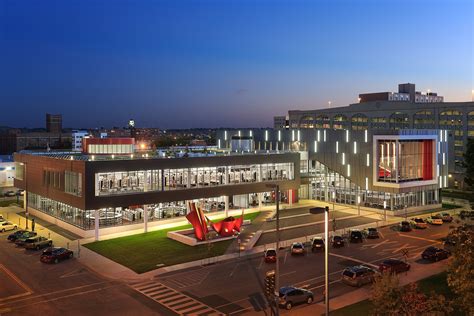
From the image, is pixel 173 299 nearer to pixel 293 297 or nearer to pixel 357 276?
pixel 293 297

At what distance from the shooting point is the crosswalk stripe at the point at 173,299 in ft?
98.9

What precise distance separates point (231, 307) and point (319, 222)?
3264 centimetres

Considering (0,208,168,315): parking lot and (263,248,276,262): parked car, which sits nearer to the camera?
(0,208,168,315): parking lot

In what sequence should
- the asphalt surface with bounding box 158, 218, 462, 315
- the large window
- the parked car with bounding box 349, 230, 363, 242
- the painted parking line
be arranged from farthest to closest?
the large window → the parked car with bounding box 349, 230, 363, 242 → the painted parking line → the asphalt surface with bounding box 158, 218, 462, 315

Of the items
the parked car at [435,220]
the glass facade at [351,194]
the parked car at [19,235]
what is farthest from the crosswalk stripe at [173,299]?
the glass facade at [351,194]

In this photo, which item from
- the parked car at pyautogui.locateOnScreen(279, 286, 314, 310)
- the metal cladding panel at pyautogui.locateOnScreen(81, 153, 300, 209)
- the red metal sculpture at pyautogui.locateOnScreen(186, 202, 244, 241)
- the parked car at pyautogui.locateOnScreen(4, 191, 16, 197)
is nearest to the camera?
the parked car at pyautogui.locateOnScreen(279, 286, 314, 310)

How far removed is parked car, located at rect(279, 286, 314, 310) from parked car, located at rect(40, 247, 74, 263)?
74.9ft

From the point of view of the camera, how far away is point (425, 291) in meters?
33.8

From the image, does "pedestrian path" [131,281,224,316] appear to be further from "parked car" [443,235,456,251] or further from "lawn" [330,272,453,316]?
"parked car" [443,235,456,251]

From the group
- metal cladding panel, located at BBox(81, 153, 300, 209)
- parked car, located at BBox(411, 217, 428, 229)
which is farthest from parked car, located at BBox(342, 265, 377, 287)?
parked car, located at BBox(411, 217, 428, 229)

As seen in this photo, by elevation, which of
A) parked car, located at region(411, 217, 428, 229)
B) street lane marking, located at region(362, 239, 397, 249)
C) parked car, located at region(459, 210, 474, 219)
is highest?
parked car, located at region(459, 210, 474, 219)

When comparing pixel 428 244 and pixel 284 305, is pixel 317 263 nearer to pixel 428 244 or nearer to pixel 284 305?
pixel 284 305

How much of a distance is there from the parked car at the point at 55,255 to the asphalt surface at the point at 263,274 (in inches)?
448

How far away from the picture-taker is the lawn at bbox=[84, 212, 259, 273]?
138ft
